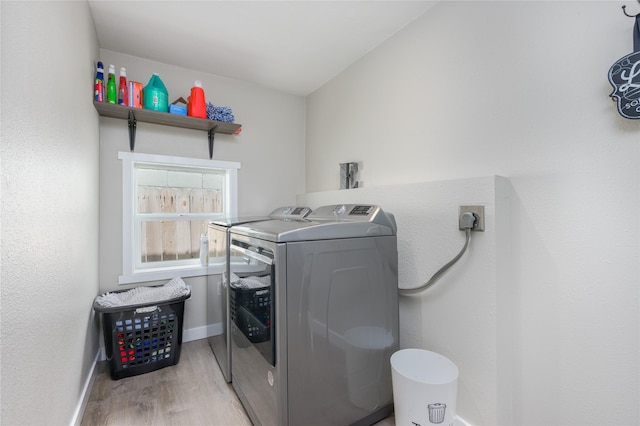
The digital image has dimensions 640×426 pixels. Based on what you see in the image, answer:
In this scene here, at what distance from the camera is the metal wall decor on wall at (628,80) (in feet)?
3.27

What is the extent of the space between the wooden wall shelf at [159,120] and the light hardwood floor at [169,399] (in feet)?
5.69

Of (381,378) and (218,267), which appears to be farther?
(218,267)

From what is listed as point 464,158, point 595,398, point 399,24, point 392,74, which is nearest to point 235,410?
point 595,398

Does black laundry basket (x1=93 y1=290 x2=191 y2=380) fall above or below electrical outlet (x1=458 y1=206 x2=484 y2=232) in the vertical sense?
below

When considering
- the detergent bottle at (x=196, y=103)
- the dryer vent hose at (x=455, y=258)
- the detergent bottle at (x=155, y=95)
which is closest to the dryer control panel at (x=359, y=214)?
the dryer vent hose at (x=455, y=258)

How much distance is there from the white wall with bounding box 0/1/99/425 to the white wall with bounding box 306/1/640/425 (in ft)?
5.55

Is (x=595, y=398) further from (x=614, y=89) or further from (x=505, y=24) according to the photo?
(x=505, y=24)

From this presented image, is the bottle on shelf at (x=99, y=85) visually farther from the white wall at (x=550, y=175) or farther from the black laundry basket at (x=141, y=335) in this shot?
the white wall at (x=550, y=175)

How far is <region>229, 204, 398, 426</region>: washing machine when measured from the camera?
130 centimetres

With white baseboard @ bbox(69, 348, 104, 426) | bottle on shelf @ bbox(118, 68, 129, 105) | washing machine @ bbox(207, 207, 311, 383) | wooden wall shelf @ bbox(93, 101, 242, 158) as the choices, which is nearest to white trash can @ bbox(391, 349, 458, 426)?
washing machine @ bbox(207, 207, 311, 383)

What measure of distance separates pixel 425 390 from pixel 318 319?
564 millimetres

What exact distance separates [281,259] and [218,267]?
3.48ft

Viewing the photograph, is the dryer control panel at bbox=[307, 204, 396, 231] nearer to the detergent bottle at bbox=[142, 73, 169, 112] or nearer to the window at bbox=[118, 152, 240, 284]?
the window at bbox=[118, 152, 240, 284]

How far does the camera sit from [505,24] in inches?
55.1
